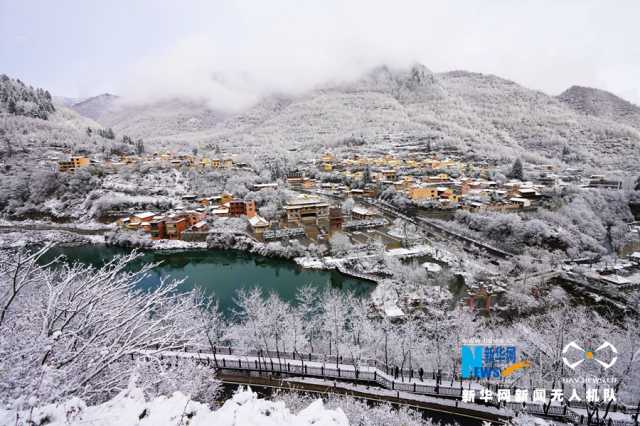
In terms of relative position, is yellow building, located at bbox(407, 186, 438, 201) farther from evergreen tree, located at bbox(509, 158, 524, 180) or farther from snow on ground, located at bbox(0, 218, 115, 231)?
snow on ground, located at bbox(0, 218, 115, 231)

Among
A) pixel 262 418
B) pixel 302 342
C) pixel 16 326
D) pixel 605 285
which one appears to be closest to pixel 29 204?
pixel 302 342

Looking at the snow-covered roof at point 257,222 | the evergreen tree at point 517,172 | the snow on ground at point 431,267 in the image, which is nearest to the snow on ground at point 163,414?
the snow on ground at point 431,267

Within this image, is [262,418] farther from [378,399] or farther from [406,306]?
[406,306]

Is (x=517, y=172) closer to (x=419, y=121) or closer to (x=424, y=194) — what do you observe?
(x=424, y=194)

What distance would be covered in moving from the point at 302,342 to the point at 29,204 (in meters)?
38.5

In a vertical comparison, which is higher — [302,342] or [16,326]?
[16,326]

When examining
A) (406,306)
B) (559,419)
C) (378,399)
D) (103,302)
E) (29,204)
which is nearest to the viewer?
(103,302)

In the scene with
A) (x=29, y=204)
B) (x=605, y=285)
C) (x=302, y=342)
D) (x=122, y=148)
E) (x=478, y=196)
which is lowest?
(x=605, y=285)

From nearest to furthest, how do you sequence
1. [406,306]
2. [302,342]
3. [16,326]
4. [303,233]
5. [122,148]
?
[16,326], [302,342], [406,306], [303,233], [122,148]

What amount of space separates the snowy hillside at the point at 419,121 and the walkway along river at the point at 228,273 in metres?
45.3

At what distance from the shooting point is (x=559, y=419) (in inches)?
292

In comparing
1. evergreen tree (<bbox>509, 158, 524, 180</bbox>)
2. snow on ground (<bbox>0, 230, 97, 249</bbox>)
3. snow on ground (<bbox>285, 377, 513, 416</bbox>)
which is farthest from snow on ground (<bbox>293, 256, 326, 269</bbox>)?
evergreen tree (<bbox>509, 158, 524, 180</bbox>)

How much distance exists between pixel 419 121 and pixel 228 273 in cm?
6956

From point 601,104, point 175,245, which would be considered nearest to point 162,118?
point 175,245
